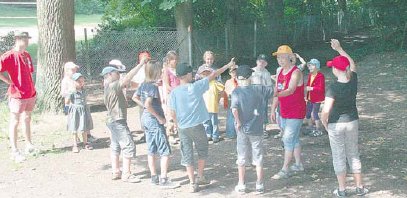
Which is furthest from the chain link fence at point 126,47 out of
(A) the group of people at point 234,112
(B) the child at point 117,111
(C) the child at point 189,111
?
(C) the child at point 189,111

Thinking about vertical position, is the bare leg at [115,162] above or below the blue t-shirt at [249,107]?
below

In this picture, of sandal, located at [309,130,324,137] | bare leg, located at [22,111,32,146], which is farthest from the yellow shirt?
bare leg, located at [22,111,32,146]

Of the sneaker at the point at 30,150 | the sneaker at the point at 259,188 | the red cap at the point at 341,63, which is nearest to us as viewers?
the red cap at the point at 341,63

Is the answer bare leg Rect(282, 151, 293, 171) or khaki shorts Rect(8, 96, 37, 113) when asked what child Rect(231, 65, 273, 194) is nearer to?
bare leg Rect(282, 151, 293, 171)

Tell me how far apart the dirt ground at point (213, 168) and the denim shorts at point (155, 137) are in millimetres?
476

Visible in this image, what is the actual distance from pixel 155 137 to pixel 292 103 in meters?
1.75

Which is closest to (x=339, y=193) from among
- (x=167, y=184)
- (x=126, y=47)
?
(x=167, y=184)

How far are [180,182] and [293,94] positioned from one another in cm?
182

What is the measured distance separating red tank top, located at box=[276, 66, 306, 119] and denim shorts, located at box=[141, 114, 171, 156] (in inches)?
60.0

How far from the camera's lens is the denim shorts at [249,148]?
6191 millimetres

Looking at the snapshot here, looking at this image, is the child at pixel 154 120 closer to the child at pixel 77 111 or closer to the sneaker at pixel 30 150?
the child at pixel 77 111

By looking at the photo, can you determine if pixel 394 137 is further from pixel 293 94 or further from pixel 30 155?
pixel 30 155

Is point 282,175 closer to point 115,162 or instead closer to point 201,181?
point 201,181

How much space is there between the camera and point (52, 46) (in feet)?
35.7
